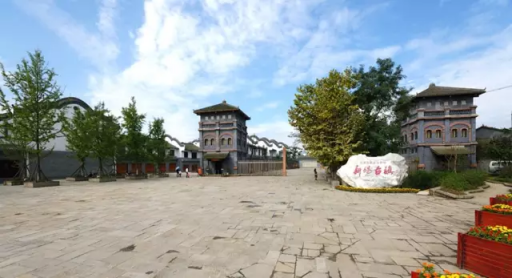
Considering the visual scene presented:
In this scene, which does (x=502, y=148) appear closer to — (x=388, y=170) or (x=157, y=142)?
(x=388, y=170)

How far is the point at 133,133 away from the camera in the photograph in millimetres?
25125

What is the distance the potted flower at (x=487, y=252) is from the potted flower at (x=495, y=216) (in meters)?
1.57

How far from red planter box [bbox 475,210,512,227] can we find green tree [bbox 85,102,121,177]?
25.2 metres

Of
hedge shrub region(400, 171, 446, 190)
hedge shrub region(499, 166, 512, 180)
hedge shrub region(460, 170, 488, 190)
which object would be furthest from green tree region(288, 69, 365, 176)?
hedge shrub region(499, 166, 512, 180)

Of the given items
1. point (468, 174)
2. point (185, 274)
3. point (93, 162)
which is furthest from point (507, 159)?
point (93, 162)

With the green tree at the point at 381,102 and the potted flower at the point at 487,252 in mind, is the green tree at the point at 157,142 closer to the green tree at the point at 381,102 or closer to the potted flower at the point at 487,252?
the green tree at the point at 381,102

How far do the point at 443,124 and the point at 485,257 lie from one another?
28.3 m

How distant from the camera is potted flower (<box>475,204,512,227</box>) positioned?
4383 mm

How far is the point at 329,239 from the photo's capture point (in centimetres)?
494

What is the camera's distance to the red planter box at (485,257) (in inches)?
117

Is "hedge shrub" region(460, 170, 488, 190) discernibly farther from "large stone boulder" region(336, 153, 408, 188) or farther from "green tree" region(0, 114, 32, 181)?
"green tree" region(0, 114, 32, 181)

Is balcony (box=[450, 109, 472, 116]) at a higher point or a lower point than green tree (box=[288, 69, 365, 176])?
higher

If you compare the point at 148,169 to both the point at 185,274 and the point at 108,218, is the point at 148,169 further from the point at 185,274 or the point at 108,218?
the point at 185,274

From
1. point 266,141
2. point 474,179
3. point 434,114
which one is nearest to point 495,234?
point 474,179
